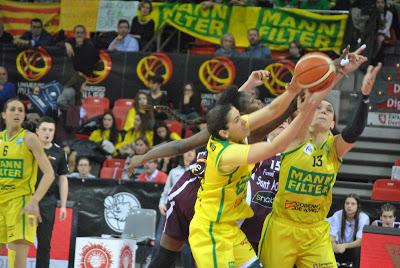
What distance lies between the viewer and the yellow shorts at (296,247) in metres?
7.04

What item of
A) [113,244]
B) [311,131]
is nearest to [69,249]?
[113,244]

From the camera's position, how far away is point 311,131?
720 centimetres

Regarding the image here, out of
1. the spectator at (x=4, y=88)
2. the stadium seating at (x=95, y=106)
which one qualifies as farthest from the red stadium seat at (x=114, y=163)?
the spectator at (x=4, y=88)

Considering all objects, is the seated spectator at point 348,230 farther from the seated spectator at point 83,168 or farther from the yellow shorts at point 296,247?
Answer: the yellow shorts at point 296,247

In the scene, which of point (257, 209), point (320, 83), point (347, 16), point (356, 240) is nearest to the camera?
point (320, 83)

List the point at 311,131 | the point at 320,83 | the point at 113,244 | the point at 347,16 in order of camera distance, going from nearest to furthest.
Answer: the point at 320,83
the point at 311,131
the point at 113,244
the point at 347,16

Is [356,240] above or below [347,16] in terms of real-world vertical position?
below

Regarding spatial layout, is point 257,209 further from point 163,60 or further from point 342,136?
point 163,60

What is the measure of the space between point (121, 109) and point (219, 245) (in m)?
10.0

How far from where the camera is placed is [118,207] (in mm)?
13289

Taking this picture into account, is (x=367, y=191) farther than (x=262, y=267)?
Yes

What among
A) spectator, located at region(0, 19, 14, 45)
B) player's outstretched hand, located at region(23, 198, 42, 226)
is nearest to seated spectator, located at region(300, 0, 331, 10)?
spectator, located at region(0, 19, 14, 45)

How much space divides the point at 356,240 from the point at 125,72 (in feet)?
22.2

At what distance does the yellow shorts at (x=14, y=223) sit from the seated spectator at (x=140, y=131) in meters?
5.40
